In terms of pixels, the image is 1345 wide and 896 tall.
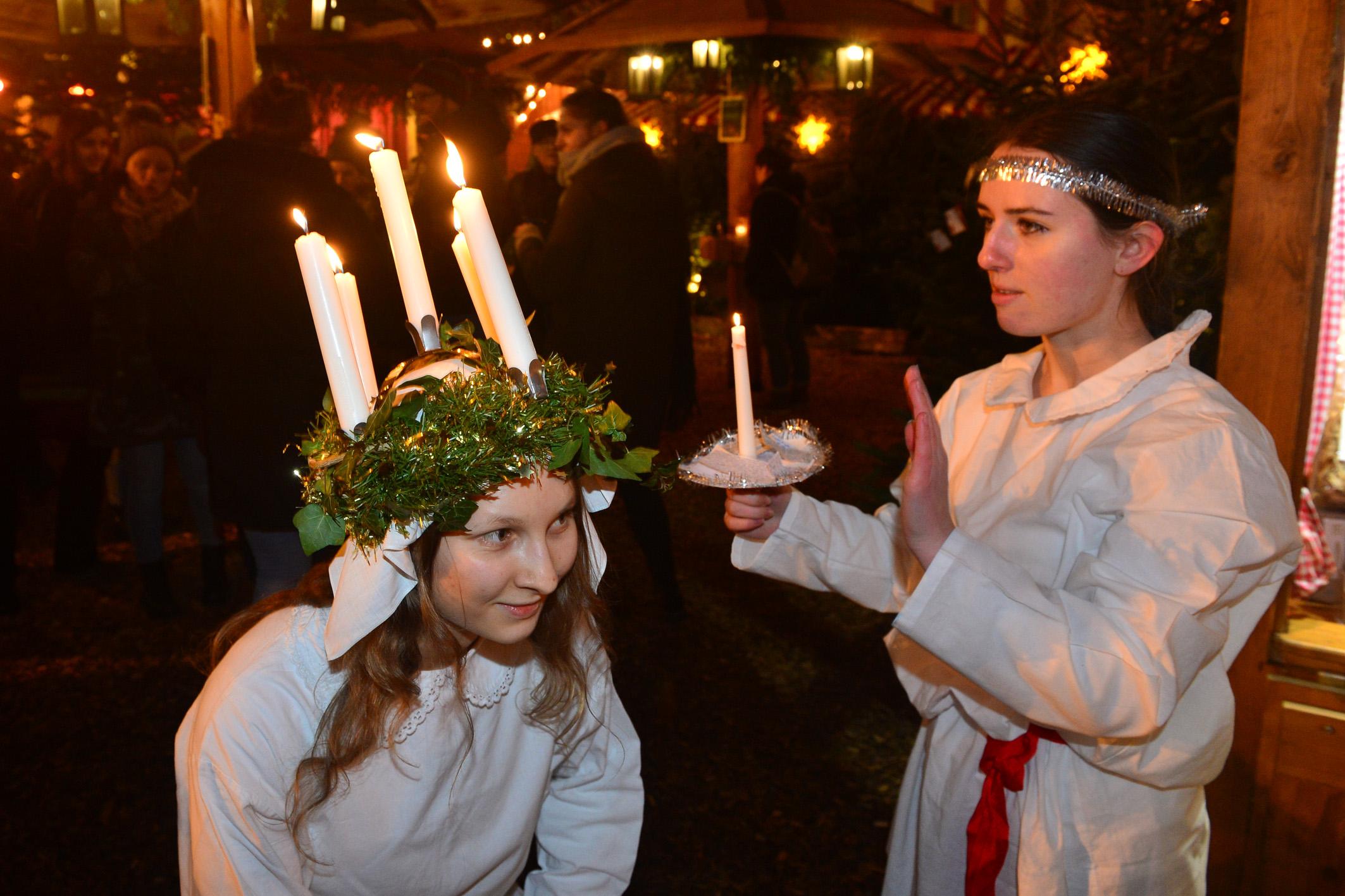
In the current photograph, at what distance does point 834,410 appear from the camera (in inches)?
379

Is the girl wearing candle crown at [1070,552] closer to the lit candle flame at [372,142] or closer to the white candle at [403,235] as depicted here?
the white candle at [403,235]

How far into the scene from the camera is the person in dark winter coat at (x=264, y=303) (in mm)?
3516

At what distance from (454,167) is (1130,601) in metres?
1.22

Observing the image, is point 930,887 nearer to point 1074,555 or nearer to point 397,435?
point 1074,555

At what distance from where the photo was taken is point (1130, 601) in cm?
166

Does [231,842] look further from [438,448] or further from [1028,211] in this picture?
[1028,211]

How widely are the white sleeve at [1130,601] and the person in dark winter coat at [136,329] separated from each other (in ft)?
13.6

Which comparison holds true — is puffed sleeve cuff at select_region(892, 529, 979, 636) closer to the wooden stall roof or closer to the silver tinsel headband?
the silver tinsel headband

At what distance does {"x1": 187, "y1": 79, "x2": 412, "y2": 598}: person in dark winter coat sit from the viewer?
352 centimetres

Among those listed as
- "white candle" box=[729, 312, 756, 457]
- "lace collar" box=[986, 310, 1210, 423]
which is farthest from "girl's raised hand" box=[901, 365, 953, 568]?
"lace collar" box=[986, 310, 1210, 423]

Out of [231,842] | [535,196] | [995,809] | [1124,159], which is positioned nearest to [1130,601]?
[995,809]

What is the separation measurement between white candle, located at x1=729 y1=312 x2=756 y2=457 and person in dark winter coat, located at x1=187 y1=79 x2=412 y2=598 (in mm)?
2071

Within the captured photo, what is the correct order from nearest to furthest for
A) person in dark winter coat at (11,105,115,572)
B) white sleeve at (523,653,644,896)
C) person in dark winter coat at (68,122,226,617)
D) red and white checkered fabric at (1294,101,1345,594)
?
1. white sleeve at (523,653,644,896)
2. red and white checkered fabric at (1294,101,1345,594)
3. person in dark winter coat at (68,122,226,617)
4. person in dark winter coat at (11,105,115,572)

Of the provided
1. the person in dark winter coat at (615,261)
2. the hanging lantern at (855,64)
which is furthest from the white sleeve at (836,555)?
the hanging lantern at (855,64)
